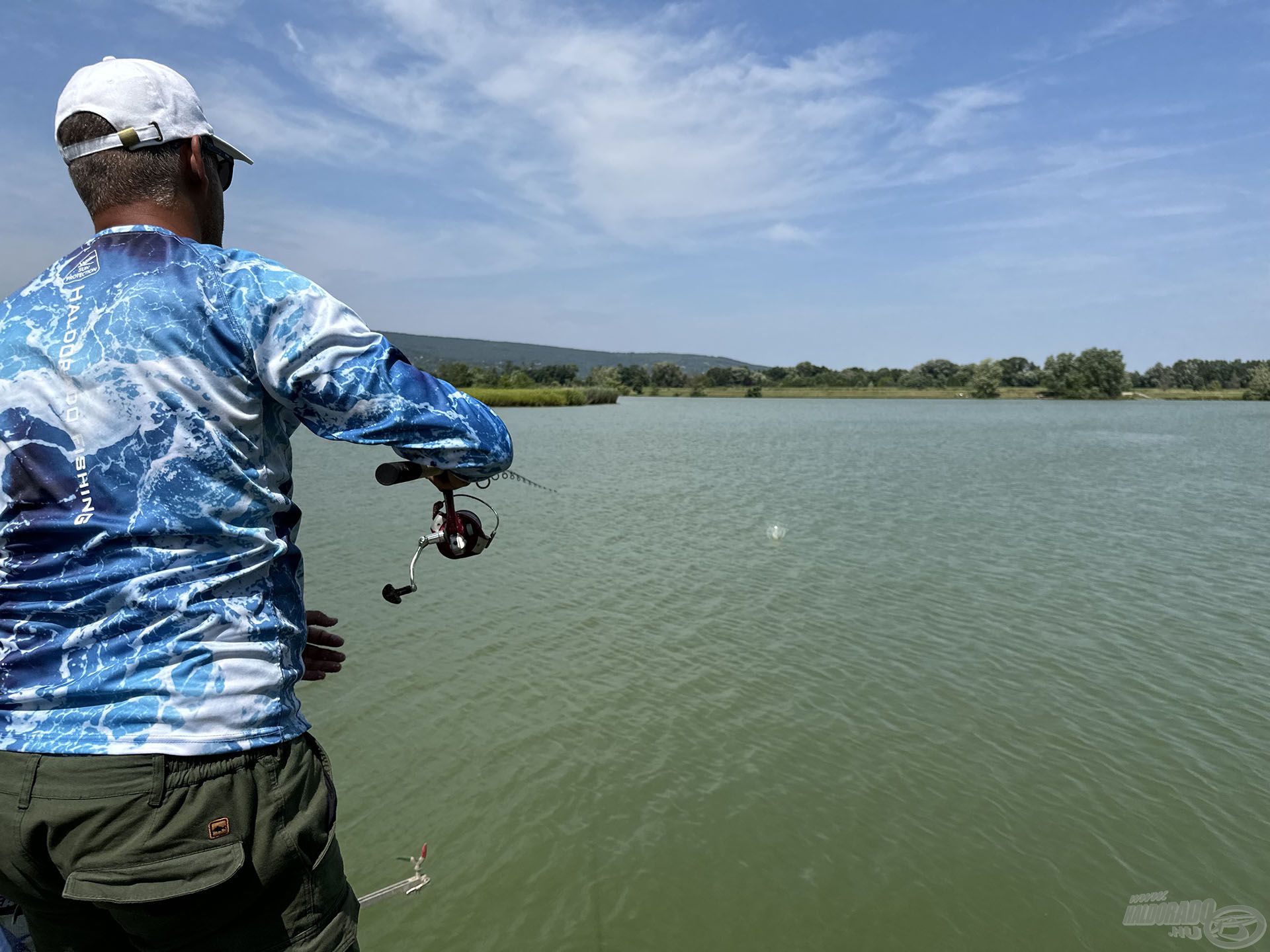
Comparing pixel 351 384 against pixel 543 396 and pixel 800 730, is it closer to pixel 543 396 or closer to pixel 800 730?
pixel 800 730

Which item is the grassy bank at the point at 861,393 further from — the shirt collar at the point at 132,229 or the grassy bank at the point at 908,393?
the shirt collar at the point at 132,229

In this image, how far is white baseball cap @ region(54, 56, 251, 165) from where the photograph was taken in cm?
186

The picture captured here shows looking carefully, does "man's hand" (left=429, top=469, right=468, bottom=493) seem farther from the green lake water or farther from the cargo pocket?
the green lake water

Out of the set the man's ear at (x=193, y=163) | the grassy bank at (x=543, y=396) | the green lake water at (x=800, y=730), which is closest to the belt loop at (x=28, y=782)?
the man's ear at (x=193, y=163)

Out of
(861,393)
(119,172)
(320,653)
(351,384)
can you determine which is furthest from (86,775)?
(861,393)

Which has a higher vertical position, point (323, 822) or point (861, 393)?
point (861, 393)

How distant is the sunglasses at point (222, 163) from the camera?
200cm

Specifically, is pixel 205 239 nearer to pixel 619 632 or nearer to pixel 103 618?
pixel 103 618

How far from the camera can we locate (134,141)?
6.19 feet

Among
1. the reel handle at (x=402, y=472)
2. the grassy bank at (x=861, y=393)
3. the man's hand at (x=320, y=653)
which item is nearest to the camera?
the reel handle at (x=402, y=472)

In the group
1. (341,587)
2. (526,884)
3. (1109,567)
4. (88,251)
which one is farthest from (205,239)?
(1109,567)

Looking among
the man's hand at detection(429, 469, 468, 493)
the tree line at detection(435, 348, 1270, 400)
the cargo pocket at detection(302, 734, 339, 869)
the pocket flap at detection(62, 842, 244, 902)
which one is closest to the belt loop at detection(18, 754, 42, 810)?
the pocket flap at detection(62, 842, 244, 902)

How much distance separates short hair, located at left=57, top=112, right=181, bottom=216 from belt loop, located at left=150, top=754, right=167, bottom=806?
1197 millimetres

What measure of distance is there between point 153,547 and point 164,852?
61 cm
